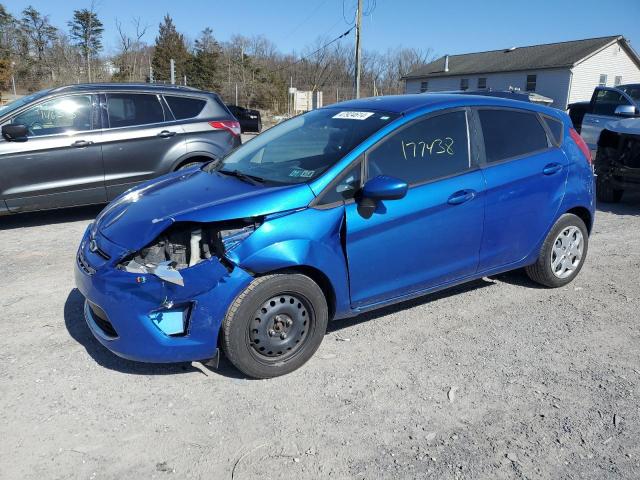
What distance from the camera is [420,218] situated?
3.58 m

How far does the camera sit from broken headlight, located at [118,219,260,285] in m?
3.00

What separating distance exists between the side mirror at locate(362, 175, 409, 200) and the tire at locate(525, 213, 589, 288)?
1.91 metres

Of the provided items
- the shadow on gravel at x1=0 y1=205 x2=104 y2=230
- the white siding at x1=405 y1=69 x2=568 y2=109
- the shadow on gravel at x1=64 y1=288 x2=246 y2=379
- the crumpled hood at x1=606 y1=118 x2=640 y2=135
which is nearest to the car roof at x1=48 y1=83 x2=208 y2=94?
the shadow on gravel at x1=0 y1=205 x2=104 y2=230

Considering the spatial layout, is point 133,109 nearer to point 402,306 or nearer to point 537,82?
point 402,306

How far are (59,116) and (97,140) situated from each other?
52 centimetres

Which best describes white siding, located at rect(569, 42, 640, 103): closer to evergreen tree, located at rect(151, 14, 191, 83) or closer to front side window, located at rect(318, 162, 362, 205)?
evergreen tree, located at rect(151, 14, 191, 83)

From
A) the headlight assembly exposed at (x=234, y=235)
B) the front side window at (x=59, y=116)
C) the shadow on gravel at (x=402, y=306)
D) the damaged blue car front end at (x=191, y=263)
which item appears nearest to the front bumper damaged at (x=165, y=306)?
the damaged blue car front end at (x=191, y=263)

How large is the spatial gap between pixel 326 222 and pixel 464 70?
1797 inches

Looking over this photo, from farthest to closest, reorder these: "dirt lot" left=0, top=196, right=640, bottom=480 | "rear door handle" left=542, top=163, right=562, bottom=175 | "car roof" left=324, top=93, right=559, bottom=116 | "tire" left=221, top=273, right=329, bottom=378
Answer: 1. "rear door handle" left=542, top=163, right=562, bottom=175
2. "car roof" left=324, top=93, right=559, bottom=116
3. "tire" left=221, top=273, right=329, bottom=378
4. "dirt lot" left=0, top=196, right=640, bottom=480

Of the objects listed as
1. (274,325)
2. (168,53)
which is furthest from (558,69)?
(274,325)

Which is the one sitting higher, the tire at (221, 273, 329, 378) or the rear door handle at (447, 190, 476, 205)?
the rear door handle at (447, 190, 476, 205)

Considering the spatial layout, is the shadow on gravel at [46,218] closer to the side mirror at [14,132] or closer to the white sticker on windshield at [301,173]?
the side mirror at [14,132]

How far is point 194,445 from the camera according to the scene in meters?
2.67

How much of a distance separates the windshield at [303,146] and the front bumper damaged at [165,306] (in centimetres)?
86
